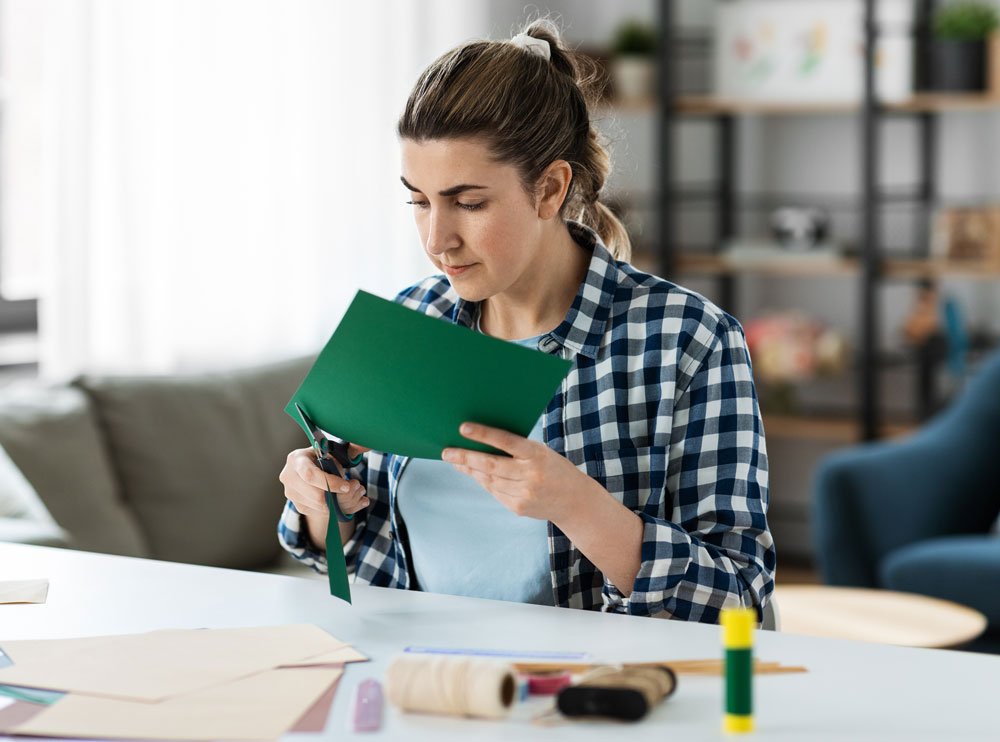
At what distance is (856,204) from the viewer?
4105 millimetres

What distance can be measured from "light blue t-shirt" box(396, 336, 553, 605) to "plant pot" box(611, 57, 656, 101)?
2885mm

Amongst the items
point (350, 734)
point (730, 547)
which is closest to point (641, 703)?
point (350, 734)

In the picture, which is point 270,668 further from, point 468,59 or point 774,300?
point 774,300

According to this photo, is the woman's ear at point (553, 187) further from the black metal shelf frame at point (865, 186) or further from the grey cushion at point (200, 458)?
the black metal shelf frame at point (865, 186)

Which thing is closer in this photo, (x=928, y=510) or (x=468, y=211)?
(x=468, y=211)

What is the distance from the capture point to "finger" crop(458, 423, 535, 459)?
1112 millimetres

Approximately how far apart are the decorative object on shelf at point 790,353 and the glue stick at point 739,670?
10.3ft

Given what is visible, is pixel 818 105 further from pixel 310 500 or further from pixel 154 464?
pixel 310 500

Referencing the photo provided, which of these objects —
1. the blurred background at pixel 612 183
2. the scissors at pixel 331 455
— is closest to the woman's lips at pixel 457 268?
the scissors at pixel 331 455

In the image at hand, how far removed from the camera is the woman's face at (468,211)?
135 centimetres

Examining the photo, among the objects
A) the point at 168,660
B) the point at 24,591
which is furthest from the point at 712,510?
the point at 24,591

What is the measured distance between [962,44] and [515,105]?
2735 millimetres

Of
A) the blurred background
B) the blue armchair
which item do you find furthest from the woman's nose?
the blue armchair

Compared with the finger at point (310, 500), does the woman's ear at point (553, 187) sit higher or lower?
higher
